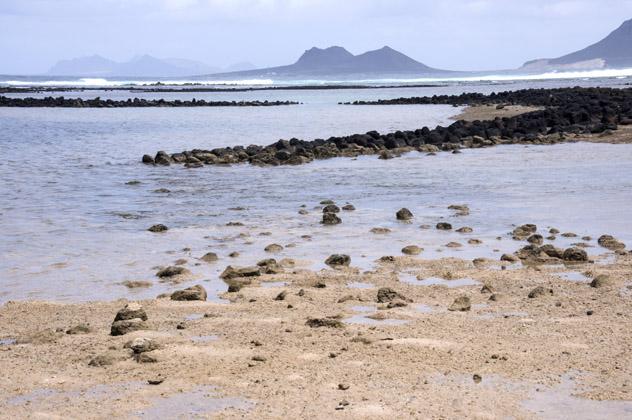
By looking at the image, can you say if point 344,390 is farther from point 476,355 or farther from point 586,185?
point 586,185

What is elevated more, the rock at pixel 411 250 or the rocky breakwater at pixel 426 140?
the rock at pixel 411 250

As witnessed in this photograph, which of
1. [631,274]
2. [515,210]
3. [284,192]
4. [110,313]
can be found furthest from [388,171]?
Result: [110,313]

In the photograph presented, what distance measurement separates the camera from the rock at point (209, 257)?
10117 millimetres

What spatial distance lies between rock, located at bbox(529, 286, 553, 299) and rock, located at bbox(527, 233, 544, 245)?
258 centimetres

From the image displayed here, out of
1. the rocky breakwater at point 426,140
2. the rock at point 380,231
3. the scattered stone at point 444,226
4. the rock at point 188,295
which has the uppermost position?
the rock at point 188,295

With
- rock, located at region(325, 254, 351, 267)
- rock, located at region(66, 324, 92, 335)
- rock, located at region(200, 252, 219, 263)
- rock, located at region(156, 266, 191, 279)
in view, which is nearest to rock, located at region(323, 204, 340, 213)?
rock, located at region(200, 252, 219, 263)

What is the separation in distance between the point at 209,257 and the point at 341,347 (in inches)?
164

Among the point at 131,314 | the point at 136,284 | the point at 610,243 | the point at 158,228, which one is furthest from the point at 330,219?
the point at 131,314

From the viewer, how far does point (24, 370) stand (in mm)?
5918

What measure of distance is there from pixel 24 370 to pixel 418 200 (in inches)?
402

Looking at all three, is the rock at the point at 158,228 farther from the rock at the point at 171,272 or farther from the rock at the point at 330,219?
the rock at the point at 171,272

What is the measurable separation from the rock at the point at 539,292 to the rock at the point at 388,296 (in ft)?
3.80

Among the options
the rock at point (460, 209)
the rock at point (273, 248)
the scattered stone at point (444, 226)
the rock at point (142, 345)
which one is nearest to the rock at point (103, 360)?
the rock at point (142, 345)

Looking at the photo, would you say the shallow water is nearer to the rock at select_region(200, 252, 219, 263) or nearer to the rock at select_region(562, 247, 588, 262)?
the rock at select_region(200, 252, 219, 263)
